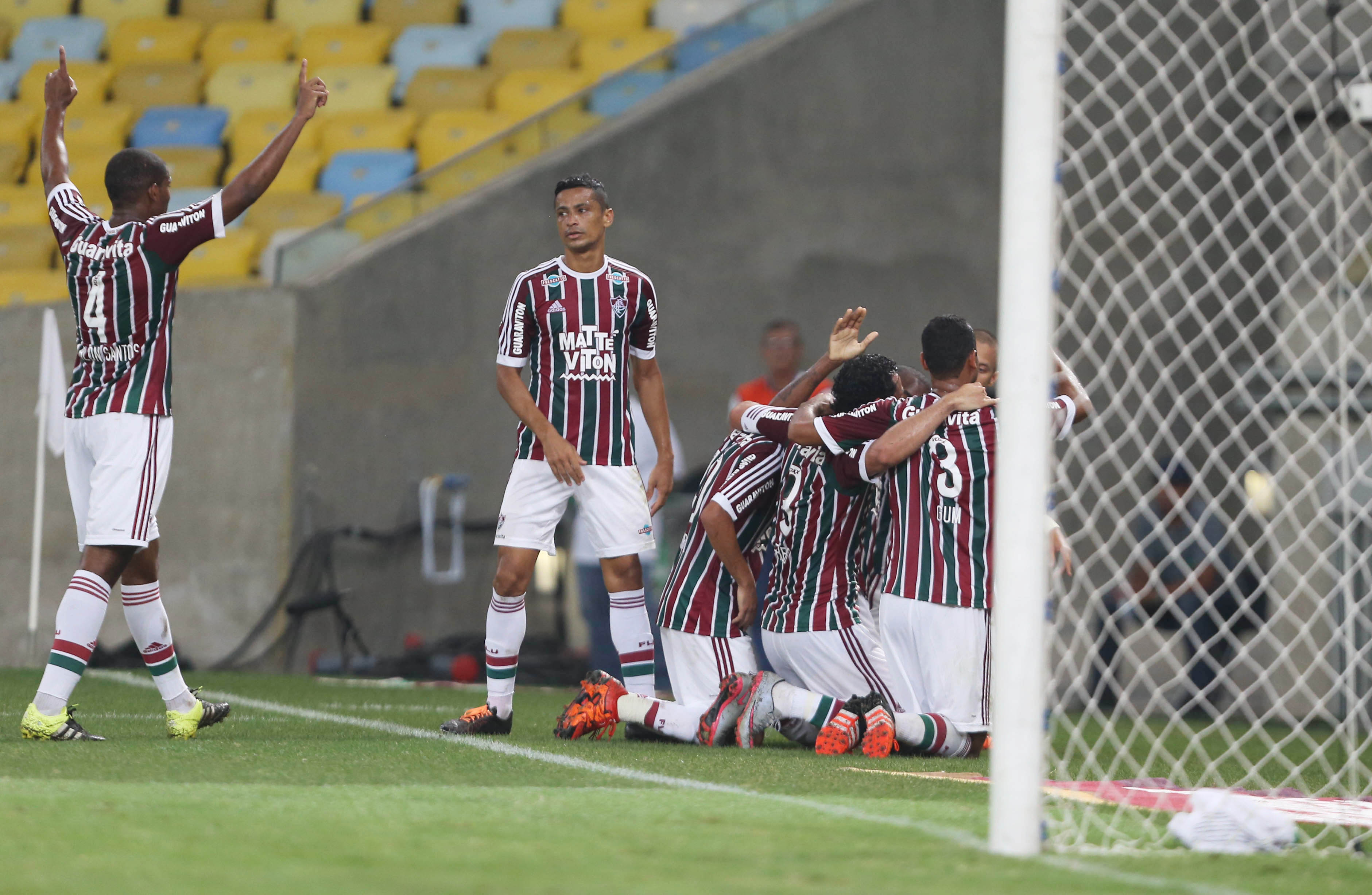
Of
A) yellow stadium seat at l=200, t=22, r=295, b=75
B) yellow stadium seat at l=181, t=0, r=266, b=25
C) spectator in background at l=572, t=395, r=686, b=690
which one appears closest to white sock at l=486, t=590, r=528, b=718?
spectator in background at l=572, t=395, r=686, b=690

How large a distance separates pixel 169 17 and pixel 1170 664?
988 centimetres

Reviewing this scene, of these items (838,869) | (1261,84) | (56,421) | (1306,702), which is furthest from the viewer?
(1261,84)

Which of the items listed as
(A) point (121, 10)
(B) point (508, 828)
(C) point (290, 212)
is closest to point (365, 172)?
(C) point (290, 212)

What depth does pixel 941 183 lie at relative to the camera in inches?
417

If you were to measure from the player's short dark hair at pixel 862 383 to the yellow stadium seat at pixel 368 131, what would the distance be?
6.77m

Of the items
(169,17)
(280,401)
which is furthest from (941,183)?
(169,17)

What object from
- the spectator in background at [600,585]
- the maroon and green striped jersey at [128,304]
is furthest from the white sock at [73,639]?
the spectator in background at [600,585]

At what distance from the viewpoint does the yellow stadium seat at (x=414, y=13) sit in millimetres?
13281

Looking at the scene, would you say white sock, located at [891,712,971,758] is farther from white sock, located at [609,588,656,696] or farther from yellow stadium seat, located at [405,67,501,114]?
yellow stadium seat, located at [405,67,501,114]

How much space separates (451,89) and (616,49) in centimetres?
128

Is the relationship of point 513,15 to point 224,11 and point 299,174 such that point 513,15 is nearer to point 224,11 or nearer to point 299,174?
point 299,174

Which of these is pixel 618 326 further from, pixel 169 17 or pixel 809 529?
pixel 169 17

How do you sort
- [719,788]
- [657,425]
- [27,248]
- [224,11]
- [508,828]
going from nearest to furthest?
1. [508,828]
2. [719,788]
3. [657,425]
4. [27,248]
5. [224,11]

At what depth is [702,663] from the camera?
225 inches
